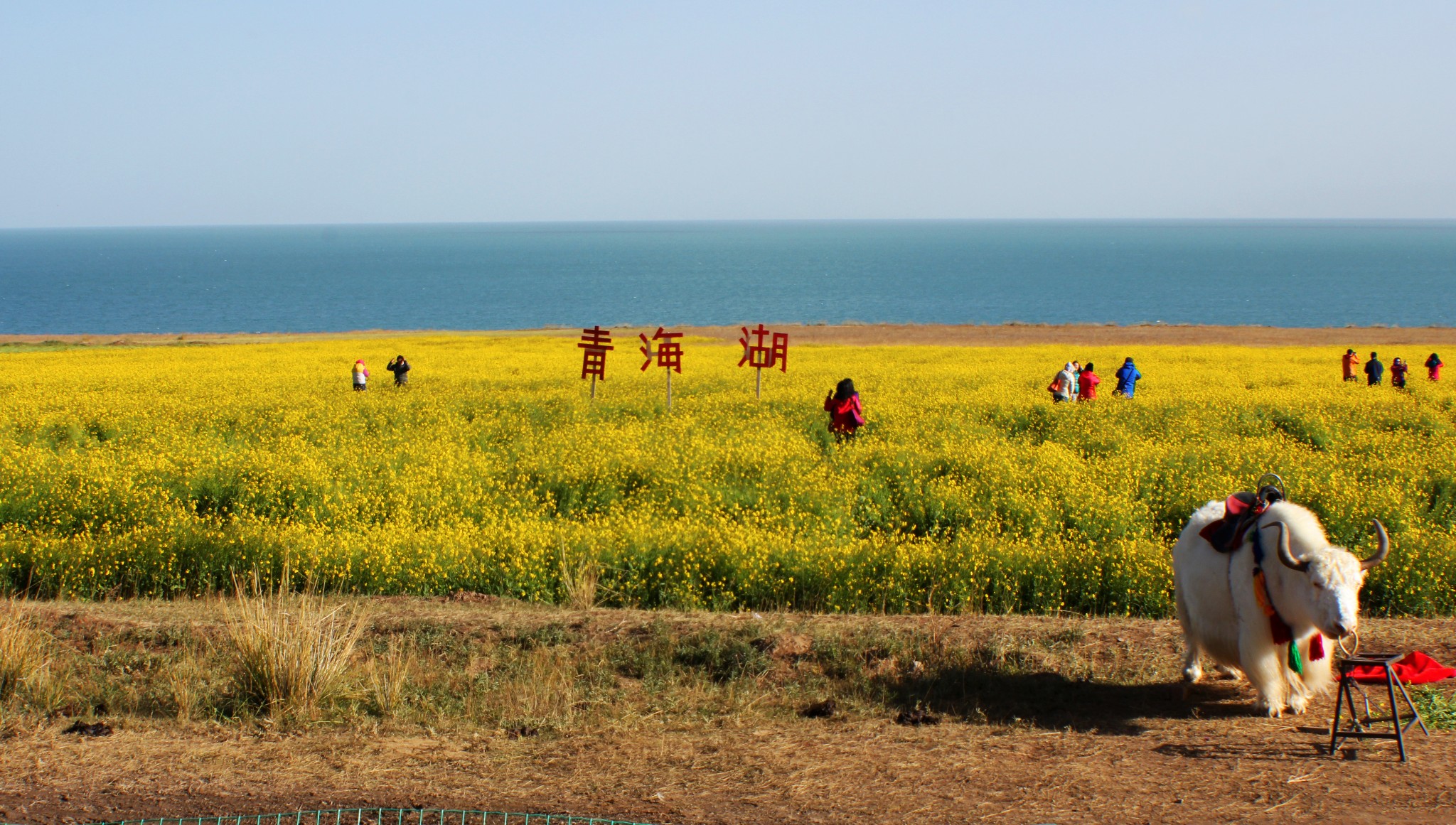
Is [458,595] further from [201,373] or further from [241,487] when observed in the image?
[201,373]

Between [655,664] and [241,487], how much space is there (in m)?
8.65

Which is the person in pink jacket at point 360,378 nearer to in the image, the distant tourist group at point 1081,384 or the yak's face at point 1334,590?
the distant tourist group at point 1081,384

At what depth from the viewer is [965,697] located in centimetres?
735

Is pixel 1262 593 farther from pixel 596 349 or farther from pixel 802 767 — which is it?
pixel 596 349

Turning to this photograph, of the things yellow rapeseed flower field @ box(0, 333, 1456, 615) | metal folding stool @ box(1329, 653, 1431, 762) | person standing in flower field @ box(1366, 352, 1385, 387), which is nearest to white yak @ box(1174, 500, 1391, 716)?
metal folding stool @ box(1329, 653, 1431, 762)

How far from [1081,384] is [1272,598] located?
627 inches

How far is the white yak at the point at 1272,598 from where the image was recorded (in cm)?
623

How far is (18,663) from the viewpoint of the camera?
7.43 metres

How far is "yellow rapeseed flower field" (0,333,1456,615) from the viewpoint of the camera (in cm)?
1065

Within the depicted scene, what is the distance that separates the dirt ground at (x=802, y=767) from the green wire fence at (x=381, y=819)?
92 millimetres

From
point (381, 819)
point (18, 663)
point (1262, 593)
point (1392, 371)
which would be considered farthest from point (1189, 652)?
point (1392, 371)

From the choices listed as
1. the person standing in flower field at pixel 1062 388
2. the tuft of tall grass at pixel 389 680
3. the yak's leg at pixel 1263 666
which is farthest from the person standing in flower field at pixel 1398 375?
the tuft of tall grass at pixel 389 680

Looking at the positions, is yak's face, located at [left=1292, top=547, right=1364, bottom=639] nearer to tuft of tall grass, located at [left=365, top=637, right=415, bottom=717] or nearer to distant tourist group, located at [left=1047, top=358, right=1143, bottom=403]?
tuft of tall grass, located at [left=365, top=637, right=415, bottom=717]

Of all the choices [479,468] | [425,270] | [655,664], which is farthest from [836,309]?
[425,270]
